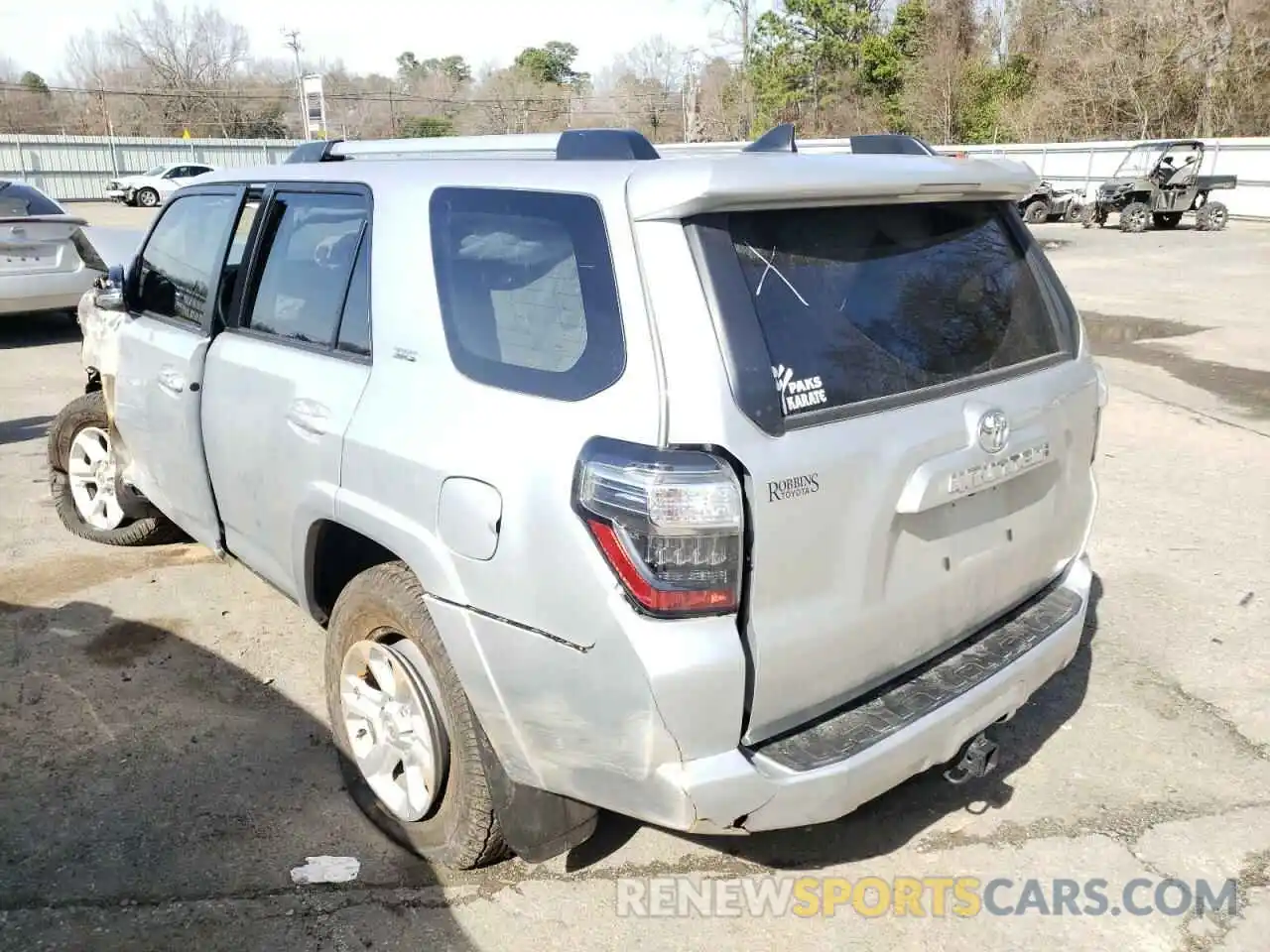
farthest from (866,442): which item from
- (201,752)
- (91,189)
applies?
(91,189)

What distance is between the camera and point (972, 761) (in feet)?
8.91

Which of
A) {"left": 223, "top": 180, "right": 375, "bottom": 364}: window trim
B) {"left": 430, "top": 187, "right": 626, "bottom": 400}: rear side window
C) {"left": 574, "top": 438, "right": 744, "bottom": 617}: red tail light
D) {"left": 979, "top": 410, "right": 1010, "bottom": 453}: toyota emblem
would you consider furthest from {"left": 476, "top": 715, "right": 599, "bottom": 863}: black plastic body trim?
{"left": 979, "top": 410, "right": 1010, "bottom": 453}: toyota emblem

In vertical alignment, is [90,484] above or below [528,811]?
above

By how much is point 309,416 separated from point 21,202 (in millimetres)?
9394

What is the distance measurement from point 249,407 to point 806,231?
2007 millimetres

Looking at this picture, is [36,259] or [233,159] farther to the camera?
[233,159]

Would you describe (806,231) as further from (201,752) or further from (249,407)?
(201,752)

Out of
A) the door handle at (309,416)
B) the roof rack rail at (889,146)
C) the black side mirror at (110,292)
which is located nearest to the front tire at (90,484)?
Result: the black side mirror at (110,292)

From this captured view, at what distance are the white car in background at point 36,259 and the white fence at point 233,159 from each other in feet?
54.5

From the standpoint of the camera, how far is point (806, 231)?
8.00 ft

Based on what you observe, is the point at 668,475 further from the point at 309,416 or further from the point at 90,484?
the point at 90,484

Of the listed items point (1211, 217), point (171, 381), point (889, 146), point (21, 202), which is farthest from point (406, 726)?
point (1211, 217)

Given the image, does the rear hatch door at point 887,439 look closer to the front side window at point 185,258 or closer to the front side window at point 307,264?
the front side window at point 307,264

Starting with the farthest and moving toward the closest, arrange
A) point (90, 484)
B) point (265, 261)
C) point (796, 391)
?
point (90, 484), point (265, 261), point (796, 391)
